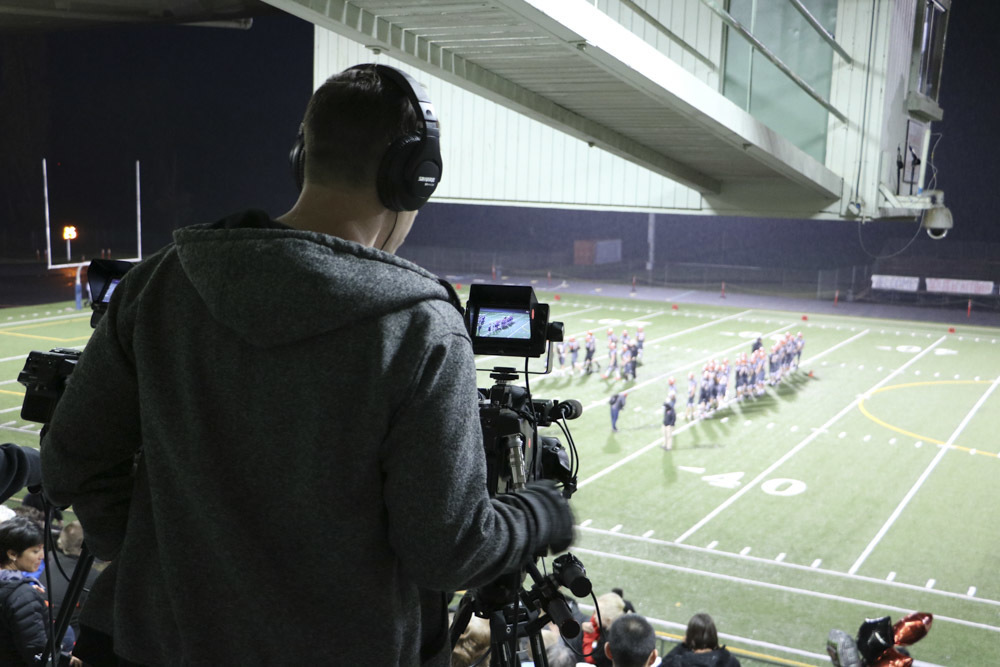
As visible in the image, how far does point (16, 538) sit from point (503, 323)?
234 cm

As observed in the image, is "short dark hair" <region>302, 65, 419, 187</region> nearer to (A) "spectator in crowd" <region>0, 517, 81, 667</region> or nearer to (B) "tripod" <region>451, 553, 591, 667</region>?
(B) "tripod" <region>451, 553, 591, 667</region>

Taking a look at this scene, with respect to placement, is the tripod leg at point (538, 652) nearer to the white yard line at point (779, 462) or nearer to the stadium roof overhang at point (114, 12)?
the stadium roof overhang at point (114, 12)

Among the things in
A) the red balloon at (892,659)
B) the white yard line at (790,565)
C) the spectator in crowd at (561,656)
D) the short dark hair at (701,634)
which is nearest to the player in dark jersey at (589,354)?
the white yard line at (790,565)

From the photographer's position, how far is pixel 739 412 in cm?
2055

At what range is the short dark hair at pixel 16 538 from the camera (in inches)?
140

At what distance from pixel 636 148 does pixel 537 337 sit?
6.97m

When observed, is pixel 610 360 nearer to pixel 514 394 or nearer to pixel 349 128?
pixel 514 394

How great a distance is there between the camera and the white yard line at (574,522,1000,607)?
1126cm

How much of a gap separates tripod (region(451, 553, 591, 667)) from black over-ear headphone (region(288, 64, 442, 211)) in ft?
2.74

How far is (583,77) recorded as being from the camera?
680cm

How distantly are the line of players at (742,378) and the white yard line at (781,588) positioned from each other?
218 inches

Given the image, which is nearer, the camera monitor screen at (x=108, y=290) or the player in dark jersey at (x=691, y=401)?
the camera monitor screen at (x=108, y=290)

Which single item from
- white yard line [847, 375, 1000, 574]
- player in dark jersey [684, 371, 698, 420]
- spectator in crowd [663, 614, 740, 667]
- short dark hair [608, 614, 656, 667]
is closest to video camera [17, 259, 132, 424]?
short dark hair [608, 614, 656, 667]

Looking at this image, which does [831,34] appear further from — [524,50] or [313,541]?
[313,541]
